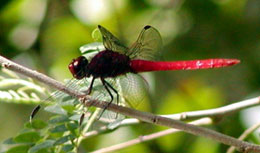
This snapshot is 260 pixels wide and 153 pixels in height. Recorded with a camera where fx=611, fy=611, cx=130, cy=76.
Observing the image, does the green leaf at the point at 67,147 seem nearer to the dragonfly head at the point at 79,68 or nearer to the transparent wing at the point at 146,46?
the dragonfly head at the point at 79,68

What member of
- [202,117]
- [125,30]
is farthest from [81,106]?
[125,30]

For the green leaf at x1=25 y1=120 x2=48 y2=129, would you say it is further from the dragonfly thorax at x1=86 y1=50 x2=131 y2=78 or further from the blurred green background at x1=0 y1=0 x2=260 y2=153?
the blurred green background at x1=0 y1=0 x2=260 y2=153

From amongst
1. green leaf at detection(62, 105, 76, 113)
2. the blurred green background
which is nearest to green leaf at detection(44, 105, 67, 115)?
green leaf at detection(62, 105, 76, 113)

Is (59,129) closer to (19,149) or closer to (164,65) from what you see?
(19,149)

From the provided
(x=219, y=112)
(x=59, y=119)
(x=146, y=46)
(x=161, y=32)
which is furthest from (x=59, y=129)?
(x=161, y=32)

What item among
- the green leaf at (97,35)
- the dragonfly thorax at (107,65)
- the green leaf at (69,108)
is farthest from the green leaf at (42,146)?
the green leaf at (97,35)

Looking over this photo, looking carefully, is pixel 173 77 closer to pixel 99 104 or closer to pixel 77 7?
pixel 77 7

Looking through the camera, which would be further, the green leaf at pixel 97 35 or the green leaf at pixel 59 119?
the green leaf at pixel 97 35
